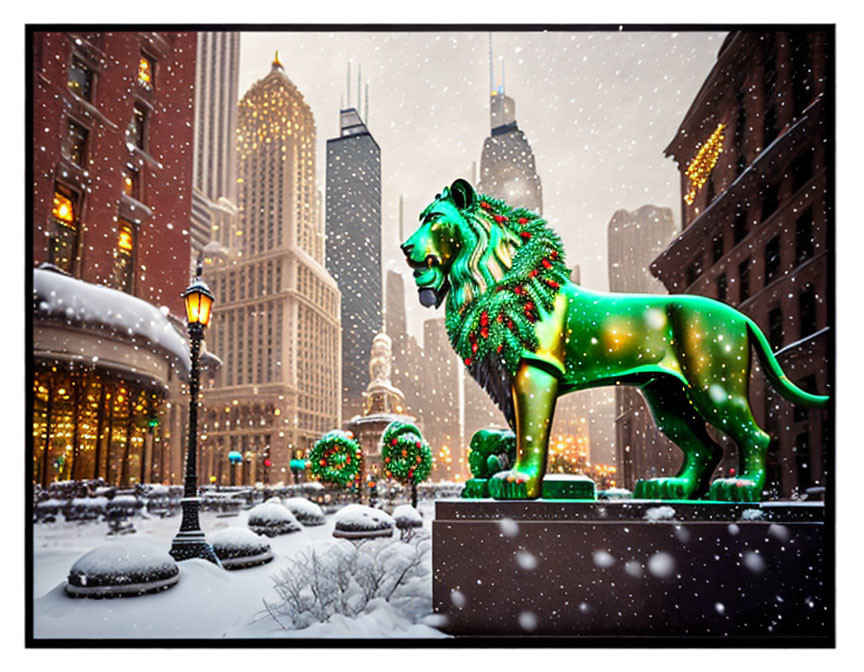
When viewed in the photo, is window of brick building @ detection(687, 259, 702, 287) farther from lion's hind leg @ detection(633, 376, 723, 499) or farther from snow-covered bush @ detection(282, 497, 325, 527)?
snow-covered bush @ detection(282, 497, 325, 527)

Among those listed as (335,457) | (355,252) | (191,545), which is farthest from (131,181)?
(191,545)

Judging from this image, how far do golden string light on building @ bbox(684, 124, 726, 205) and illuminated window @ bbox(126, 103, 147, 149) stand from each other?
12.0 feet

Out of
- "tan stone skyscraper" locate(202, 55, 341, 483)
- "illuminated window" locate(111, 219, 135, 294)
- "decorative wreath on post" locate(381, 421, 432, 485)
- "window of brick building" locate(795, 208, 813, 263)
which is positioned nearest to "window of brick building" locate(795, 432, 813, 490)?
"window of brick building" locate(795, 208, 813, 263)

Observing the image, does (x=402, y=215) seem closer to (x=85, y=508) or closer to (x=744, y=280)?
(x=744, y=280)

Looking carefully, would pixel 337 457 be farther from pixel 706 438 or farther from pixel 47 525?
pixel 706 438

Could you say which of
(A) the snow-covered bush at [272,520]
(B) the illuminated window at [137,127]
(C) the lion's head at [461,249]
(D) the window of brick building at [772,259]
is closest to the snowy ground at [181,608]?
(A) the snow-covered bush at [272,520]

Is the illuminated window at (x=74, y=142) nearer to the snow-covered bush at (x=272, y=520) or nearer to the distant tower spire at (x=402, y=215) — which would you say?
the distant tower spire at (x=402, y=215)

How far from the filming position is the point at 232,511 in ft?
13.1

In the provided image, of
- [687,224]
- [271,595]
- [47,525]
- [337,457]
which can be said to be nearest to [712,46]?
[687,224]

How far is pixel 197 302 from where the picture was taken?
3.86 meters

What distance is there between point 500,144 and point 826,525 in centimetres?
281

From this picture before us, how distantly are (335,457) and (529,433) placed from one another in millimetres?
1692

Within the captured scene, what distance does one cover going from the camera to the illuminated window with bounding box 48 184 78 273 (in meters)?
3.61

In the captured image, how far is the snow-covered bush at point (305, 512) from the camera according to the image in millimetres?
3801
